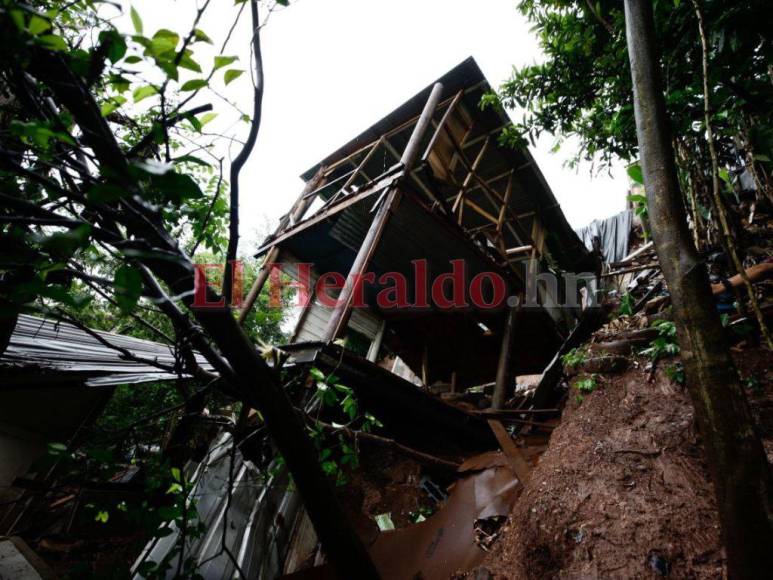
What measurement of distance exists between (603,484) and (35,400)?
7.11m

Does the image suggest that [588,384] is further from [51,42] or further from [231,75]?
[51,42]

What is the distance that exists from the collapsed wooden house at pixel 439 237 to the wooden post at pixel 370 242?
2cm

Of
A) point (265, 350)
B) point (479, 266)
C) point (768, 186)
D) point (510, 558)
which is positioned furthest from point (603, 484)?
point (479, 266)

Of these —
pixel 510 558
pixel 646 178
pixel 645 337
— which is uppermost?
pixel 645 337

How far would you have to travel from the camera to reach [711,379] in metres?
0.97

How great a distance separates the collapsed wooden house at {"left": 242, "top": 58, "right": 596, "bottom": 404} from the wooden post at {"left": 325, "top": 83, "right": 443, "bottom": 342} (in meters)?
0.02

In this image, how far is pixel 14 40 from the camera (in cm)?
58

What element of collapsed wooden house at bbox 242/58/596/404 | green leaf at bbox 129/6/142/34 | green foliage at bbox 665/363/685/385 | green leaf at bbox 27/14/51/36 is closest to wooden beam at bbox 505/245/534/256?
collapsed wooden house at bbox 242/58/596/404

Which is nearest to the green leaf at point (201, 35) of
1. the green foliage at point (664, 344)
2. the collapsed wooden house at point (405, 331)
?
the collapsed wooden house at point (405, 331)

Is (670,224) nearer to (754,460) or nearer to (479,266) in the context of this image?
(754,460)

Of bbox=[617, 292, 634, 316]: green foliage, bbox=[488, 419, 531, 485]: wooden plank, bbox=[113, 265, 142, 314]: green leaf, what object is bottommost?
bbox=[113, 265, 142, 314]: green leaf

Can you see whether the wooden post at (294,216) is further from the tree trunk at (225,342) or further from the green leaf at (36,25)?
the green leaf at (36,25)

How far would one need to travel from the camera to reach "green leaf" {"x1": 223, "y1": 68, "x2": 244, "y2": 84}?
763mm

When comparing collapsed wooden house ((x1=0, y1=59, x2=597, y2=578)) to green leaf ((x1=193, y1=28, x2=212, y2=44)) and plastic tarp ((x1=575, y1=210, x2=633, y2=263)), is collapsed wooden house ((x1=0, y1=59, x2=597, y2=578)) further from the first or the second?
plastic tarp ((x1=575, y1=210, x2=633, y2=263))
